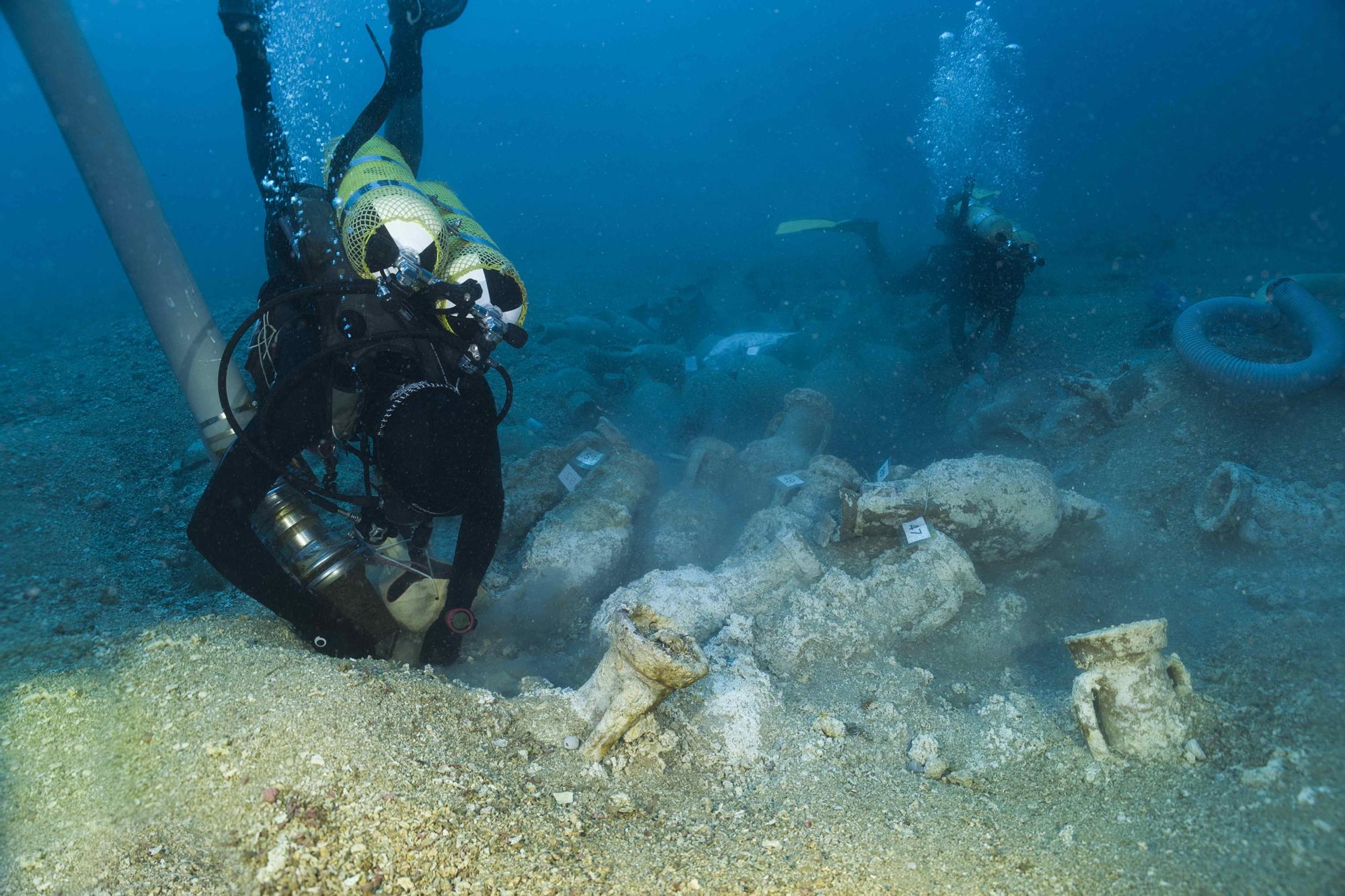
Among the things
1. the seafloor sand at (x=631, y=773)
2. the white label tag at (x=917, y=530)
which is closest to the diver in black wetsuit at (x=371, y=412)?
the seafloor sand at (x=631, y=773)

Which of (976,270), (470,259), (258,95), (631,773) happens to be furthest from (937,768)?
(976,270)

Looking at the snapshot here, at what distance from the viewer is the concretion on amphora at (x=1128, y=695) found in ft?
7.61

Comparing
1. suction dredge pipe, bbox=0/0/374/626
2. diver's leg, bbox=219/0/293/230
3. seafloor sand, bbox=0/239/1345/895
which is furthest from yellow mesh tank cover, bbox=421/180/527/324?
seafloor sand, bbox=0/239/1345/895

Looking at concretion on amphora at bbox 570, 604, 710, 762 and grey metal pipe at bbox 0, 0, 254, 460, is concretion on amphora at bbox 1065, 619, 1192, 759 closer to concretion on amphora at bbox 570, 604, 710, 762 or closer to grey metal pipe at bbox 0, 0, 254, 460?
concretion on amphora at bbox 570, 604, 710, 762

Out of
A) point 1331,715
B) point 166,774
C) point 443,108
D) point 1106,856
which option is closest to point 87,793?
point 166,774

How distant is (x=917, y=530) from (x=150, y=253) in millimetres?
4511

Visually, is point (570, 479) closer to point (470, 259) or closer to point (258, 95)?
point (470, 259)

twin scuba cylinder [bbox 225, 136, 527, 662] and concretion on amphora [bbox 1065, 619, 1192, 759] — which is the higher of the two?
twin scuba cylinder [bbox 225, 136, 527, 662]

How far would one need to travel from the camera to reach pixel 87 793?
71.6 inches

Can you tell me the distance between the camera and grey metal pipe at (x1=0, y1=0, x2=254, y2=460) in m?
2.97

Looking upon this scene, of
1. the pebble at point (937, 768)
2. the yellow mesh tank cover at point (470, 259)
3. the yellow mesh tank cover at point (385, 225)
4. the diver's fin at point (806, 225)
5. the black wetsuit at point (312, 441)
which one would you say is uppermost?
the yellow mesh tank cover at point (385, 225)

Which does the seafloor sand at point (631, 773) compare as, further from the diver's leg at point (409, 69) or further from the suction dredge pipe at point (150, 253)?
the diver's leg at point (409, 69)

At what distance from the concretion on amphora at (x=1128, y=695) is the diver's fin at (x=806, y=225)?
28.7 ft

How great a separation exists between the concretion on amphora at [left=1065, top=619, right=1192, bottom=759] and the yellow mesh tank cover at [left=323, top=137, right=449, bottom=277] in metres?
3.01
